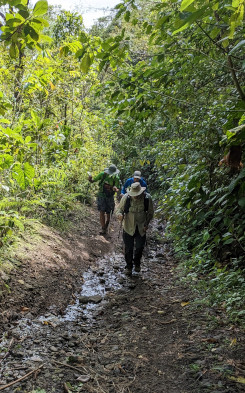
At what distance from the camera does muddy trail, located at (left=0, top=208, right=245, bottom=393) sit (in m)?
3.08

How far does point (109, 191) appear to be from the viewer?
9.72m

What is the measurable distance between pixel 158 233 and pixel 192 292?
588 centimetres

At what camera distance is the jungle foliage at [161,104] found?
2818 millimetres

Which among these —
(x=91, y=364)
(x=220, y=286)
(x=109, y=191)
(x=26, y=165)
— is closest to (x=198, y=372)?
(x=91, y=364)

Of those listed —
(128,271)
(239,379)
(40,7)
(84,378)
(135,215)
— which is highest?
(40,7)

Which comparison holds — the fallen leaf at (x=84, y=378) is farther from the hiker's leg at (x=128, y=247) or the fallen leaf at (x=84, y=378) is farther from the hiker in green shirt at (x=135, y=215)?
the hiker's leg at (x=128, y=247)

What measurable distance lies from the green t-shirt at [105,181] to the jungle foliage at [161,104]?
0.61 meters

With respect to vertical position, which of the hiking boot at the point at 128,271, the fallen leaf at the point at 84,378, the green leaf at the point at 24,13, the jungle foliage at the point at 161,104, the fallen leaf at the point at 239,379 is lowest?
the hiking boot at the point at 128,271

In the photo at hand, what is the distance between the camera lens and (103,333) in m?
4.30

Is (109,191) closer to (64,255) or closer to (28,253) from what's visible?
(64,255)

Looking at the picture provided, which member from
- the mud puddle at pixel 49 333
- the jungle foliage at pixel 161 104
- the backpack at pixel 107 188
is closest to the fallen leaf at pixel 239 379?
the jungle foliage at pixel 161 104

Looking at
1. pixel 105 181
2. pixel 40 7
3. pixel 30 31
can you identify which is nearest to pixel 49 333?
pixel 30 31

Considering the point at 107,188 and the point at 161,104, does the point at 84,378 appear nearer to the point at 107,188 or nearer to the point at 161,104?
the point at 161,104

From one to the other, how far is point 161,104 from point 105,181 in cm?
537
